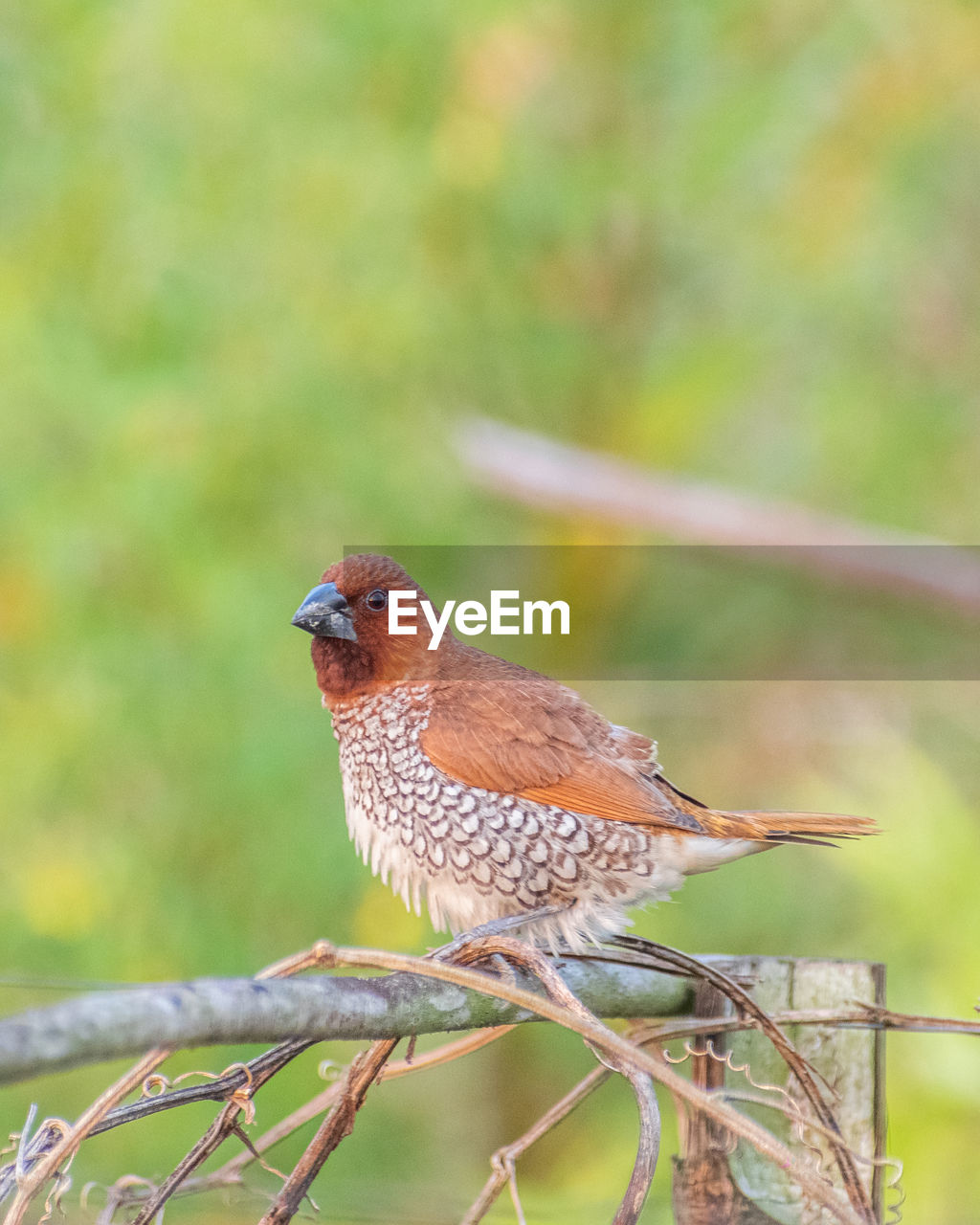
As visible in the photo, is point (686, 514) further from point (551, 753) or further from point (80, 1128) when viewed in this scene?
point (80, 1128)

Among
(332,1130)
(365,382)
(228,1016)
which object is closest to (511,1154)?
(332,1130)

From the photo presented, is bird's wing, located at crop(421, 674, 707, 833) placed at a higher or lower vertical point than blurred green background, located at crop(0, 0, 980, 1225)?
lower

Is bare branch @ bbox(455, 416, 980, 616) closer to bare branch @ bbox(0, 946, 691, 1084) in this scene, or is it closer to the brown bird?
the brown bird

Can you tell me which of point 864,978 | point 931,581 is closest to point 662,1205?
point 864,978

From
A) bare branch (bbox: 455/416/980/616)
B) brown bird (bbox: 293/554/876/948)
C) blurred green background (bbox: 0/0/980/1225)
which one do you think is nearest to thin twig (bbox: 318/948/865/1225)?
brown bird (bbox: 293/554/876/948)

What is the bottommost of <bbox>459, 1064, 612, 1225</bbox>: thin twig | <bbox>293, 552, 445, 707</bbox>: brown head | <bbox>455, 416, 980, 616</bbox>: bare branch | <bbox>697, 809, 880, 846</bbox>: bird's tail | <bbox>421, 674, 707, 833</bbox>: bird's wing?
<bbox>459, 1064, 612, 1225</bbox>: thin twig

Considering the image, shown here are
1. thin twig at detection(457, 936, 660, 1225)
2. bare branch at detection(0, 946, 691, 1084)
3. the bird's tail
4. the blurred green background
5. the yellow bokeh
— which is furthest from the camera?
the yellow bokeh
